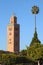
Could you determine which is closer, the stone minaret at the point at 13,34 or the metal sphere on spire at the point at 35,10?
the metal sphere on spire at the point at 35,10

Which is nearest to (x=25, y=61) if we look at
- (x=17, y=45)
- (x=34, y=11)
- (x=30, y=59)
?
(x=30, y=59)

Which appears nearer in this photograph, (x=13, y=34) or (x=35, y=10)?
(x=35, y=10)

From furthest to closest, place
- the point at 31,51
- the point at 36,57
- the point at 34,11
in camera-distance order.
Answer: the point at 34,11 < the point at 31,51 < the point at 36,57

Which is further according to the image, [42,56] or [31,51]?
[31,51]

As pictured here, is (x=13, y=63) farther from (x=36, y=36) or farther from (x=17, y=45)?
(x=17, y=45)

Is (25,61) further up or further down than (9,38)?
further down

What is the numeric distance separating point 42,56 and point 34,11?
2951cm

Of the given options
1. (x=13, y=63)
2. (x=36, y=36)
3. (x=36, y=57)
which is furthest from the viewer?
(x=36, y=36)

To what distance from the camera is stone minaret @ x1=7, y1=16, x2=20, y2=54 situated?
107125 mm

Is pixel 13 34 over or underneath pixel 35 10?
underneath

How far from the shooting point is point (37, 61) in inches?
2269

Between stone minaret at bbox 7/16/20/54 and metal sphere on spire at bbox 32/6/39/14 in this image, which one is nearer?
metal sphere on spire at bbox 32/6/39/14

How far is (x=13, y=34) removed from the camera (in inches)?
4272

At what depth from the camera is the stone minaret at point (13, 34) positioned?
107 meters
